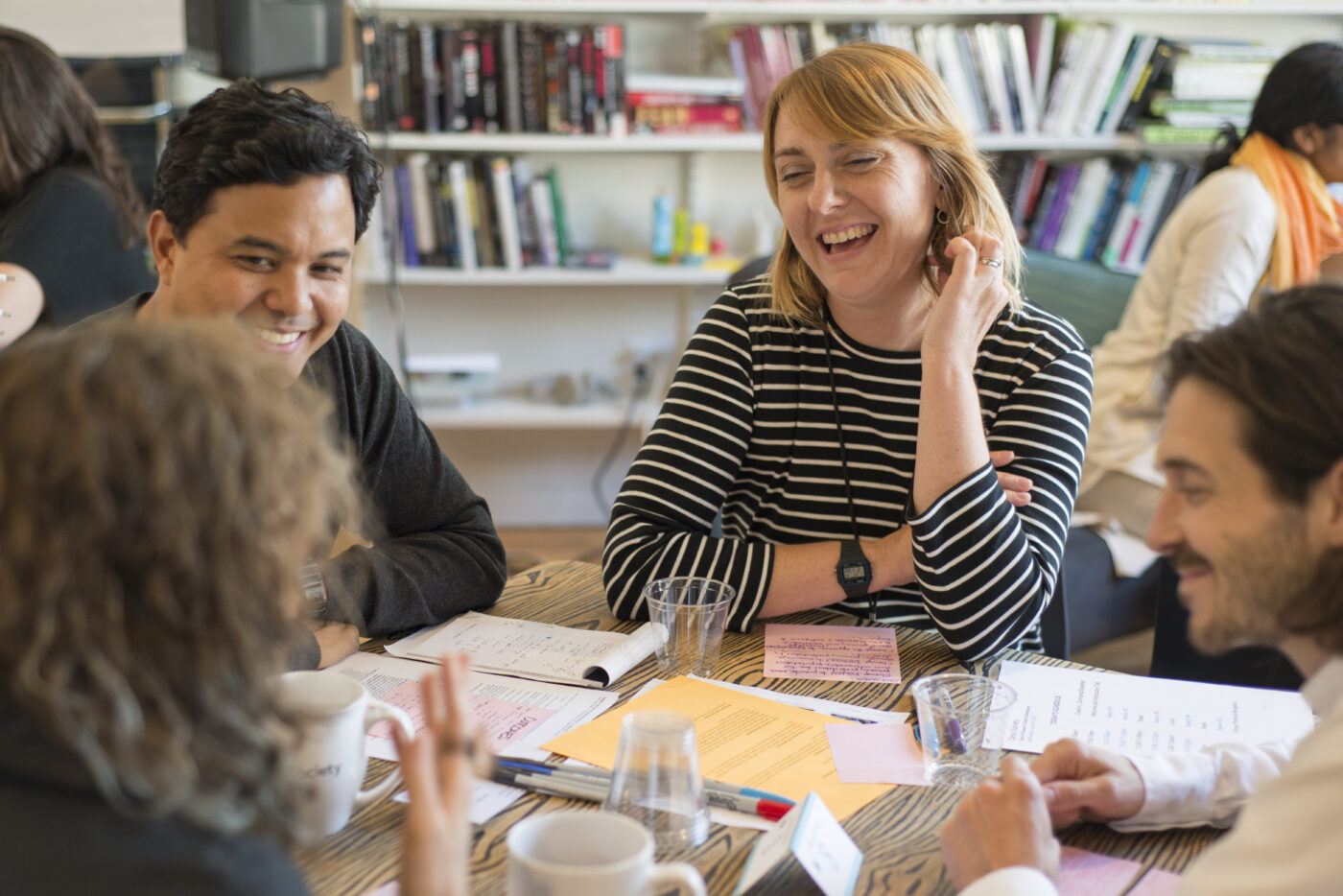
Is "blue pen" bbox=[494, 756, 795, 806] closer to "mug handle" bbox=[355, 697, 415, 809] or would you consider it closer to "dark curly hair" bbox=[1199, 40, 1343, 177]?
"mug handle" bbox=[355, 697, 415, 809]

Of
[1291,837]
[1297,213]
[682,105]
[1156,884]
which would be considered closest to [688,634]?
[1156,884]

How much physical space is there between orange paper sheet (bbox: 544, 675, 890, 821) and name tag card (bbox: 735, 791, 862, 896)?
71 mm

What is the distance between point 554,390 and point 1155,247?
1742 millimetres

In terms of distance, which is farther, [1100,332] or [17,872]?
[1100,332]

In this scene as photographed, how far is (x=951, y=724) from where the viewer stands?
1.08 meters

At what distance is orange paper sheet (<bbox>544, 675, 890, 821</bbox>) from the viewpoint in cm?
103

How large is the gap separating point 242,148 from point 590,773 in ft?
2.58

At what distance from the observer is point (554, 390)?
369cm

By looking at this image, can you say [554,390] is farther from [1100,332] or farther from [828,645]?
[828,645]

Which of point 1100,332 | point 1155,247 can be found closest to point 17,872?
point 1155,247

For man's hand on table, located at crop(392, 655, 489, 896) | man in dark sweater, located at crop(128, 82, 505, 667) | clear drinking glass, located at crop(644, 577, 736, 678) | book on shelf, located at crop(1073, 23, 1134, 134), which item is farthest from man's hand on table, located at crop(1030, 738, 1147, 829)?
book on shelf, located at crop(1073, 23, 1134, 134)

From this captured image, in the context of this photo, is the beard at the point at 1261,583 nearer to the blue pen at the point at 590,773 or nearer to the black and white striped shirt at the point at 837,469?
the blue pen at the point at 590,773

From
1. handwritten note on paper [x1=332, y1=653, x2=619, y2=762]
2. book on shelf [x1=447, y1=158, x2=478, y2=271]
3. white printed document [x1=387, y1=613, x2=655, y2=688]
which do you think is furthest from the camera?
book on shelf [x1=447, y1=158, x2=478, y2=271]

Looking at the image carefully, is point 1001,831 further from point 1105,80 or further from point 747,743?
point 1105,80
